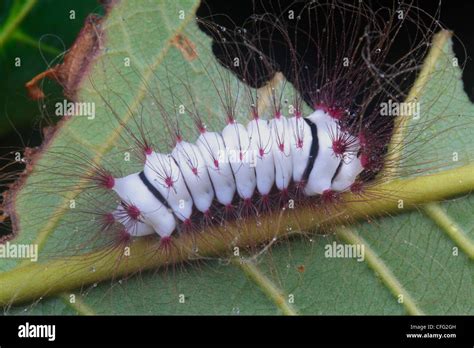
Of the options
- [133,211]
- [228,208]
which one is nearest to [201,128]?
[228,208]

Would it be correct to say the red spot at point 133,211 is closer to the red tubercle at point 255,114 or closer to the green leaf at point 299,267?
the green leaf at point 299,267

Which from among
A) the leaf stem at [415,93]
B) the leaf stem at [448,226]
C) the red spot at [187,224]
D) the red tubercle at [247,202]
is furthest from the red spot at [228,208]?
the leaf stem at [448,226]

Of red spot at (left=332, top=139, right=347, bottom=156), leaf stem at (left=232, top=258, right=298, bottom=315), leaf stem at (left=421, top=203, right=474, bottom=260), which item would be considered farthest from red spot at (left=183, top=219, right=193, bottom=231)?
leaf stem at (left=421, top=203, right=474, bottom=260)

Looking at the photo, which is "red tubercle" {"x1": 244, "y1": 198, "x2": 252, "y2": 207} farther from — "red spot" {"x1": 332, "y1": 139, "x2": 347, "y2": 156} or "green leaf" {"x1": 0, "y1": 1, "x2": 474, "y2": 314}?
"red spot" {"x1": 332, "y1": 139, "x2": 347, "y2": 156}

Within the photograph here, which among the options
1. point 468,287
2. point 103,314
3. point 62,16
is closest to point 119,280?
point 103,314

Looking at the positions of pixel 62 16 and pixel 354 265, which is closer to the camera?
pixel 354 265
